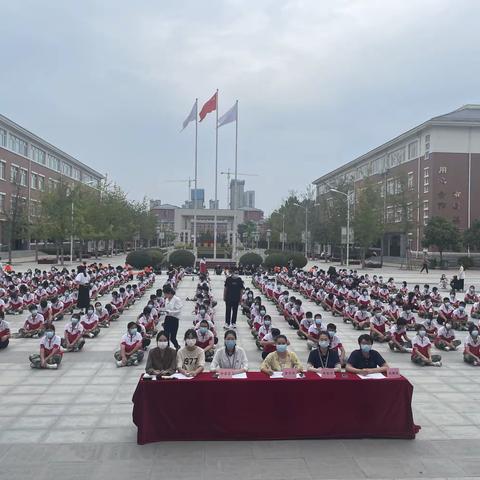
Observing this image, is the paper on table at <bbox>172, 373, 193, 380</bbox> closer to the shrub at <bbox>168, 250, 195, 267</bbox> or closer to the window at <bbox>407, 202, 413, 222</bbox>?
the shrub at <bbox>168, 250, 195, 267</bbox>

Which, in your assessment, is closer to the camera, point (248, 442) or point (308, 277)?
point (248, 442)

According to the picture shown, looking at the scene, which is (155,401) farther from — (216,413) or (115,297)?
(115,297)

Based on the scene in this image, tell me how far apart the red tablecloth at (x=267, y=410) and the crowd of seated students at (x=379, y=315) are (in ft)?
6.88

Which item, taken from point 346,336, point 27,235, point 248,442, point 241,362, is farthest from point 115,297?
point 27,235

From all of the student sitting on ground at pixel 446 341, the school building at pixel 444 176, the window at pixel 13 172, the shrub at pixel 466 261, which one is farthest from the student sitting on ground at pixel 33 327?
the shrub at pixel 466 261

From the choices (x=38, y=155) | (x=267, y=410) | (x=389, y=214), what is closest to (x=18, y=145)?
(x=38, y=155)

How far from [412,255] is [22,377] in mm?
56919

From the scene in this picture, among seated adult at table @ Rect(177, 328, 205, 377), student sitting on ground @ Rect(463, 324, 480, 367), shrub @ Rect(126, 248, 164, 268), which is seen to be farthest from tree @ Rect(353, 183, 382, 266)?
seated adult at table @ Rect(177, 328, 205, 377)

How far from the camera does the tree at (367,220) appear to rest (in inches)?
2142

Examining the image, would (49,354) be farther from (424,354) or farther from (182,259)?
(182,259)

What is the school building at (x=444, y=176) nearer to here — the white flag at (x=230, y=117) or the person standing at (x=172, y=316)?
the white flag at (x=230, y=117)

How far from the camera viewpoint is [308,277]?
2933 centimetres

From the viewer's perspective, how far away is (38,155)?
68.6m

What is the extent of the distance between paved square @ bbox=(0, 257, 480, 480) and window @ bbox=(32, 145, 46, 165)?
197ft
